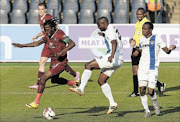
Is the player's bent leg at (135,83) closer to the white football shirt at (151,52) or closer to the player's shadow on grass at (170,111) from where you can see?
the player's shadow on grass at (170,111)

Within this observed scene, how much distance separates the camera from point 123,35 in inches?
868

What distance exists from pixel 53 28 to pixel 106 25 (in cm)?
134

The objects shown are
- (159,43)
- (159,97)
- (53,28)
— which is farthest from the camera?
(159,97)

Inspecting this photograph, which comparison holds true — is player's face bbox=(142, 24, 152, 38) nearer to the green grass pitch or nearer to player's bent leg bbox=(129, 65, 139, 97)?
the green grass pitch

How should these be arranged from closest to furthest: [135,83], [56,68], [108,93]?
1. [108,93]
2. [56,68]
3. [135,83]

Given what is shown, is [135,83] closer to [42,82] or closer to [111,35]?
[111,35]

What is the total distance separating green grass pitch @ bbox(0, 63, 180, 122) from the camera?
1147cm

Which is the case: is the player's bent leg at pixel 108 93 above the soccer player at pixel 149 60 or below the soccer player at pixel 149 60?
below

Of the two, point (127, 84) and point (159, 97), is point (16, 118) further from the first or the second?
point (127, 84)

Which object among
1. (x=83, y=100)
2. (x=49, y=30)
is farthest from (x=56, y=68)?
(x=83, y=100)

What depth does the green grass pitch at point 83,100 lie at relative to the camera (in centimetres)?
1147

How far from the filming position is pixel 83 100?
14172 millimetres

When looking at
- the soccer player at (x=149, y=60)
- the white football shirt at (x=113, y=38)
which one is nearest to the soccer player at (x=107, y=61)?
the white football shirt at (x=113, y=38)

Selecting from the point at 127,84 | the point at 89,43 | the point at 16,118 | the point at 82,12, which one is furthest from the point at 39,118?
the point at 82,12
